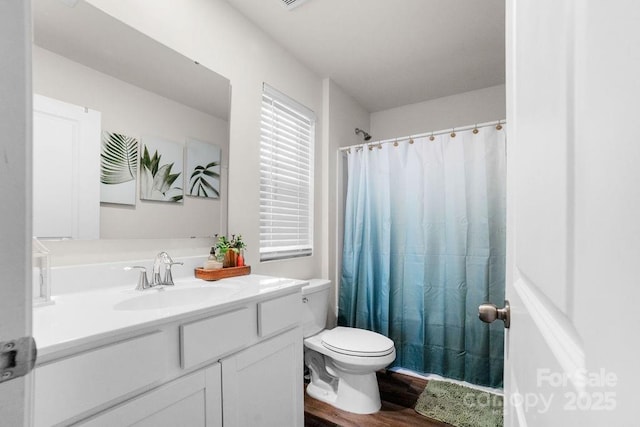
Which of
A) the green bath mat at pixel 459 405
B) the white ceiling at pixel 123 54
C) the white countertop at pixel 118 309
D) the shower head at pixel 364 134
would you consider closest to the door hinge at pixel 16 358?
the white countertop at pixel 118 309

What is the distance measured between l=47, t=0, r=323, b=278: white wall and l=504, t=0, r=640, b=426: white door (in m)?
1.47

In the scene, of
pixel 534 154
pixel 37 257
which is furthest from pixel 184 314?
pixel 534 154

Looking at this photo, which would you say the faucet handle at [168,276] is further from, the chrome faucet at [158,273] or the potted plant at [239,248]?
the potted plant at [239,248]

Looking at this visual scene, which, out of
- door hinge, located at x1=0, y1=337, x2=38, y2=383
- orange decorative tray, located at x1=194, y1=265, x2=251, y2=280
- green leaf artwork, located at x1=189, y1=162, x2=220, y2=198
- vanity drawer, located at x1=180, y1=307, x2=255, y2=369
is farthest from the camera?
green leaf artwork, located at x1=189, y1=162, x2=220, y2=198

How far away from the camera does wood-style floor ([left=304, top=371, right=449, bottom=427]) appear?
5.52ft

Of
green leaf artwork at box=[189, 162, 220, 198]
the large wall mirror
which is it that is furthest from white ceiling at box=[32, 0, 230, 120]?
green leaf artwork at box=[189, 162, 220, 198]

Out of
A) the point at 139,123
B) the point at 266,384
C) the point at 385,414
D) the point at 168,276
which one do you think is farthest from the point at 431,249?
the point at 139,123

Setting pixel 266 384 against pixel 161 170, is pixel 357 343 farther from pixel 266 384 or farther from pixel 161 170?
pixel 161 170

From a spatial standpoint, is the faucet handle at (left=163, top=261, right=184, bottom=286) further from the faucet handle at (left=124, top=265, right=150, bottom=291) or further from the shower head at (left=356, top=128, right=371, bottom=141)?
the shower head at (left=356, top=128, right=371, bottom=141)

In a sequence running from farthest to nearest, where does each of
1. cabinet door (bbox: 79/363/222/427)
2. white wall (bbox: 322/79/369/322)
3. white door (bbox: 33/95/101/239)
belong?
white wall (bbox: 322/79/369/322) → white door (bbox: 33/95/101/239) → cabinet door (bbox: 79/363/222/427)

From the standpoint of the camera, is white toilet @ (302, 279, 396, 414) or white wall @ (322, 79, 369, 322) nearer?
white toilet @ (302, 279, 396, 414)

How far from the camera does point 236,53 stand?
5.66 feet

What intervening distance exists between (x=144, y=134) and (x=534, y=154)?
147 centimetres

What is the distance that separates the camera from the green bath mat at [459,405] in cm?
169
